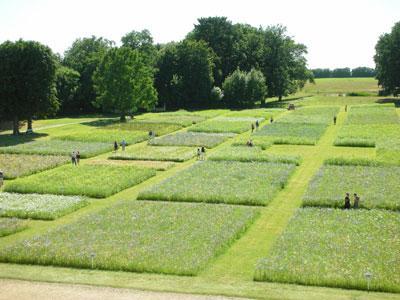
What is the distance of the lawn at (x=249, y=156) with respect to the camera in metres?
53.5

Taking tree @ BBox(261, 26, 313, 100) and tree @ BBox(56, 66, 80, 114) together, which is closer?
tree @ BBox(56, 66, 80, 114)

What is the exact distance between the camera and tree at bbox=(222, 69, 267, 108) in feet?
379

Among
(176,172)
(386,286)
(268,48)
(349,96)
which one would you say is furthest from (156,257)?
(349,96)

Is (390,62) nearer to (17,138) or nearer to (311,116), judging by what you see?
(311,116)

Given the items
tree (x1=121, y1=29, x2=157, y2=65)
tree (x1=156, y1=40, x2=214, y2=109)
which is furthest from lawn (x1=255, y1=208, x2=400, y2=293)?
tree (x1=121, y1=29, x2=157, y2=65)

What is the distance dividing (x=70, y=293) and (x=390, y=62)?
10944cm

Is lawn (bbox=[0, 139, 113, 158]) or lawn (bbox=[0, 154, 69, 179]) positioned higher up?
lawn (bbox=[0, 139, 113, 158])

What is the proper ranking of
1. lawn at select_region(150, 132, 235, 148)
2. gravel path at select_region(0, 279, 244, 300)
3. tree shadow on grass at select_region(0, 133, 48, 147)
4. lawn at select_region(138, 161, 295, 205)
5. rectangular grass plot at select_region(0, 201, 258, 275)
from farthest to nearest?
tree shadow on grass at select_region(0, 133, 48, 147), lawn at select_region(150, 132, 235, 148), lawn at select_region(138, 161, 295, 205), rectangular grass plot at select_region(0, 201, 258, 275), gravel path at select_region(0, 279, 244, 300)

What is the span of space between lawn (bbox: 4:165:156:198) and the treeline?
1104 inches

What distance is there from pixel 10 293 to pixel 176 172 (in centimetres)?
2727

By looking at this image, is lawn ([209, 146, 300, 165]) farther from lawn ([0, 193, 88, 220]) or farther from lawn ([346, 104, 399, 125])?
lawn ([346, 104, 399, 125])

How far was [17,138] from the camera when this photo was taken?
7169 cm

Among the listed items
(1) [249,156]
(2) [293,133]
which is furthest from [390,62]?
(1) [249,156]

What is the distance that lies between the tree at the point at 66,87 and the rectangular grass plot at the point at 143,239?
7213cm
